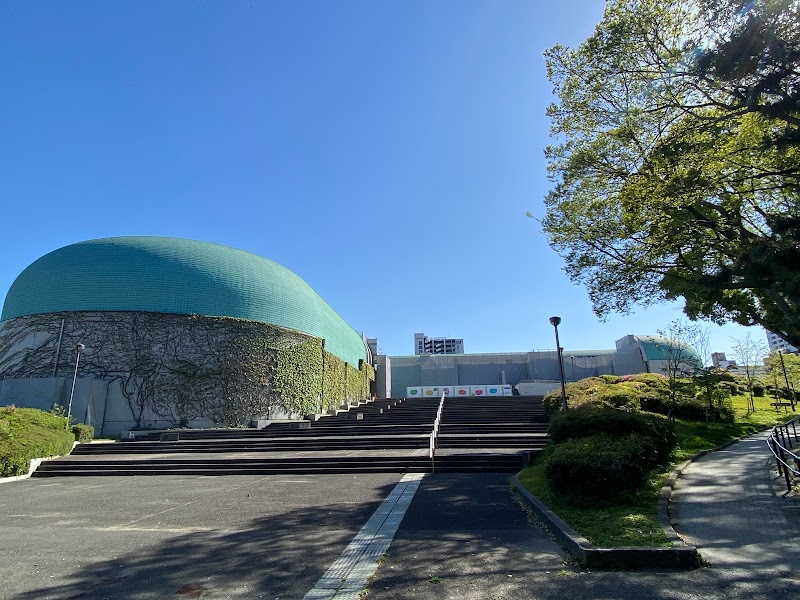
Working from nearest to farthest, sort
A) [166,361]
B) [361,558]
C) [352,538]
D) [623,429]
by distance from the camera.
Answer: [361,558]
[352,538]
[623,429]
[166,361]

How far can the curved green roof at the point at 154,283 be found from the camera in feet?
83.2

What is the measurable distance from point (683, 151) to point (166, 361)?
24177 mm

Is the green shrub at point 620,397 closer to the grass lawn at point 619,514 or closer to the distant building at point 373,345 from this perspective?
the grass lawn at point 619,514

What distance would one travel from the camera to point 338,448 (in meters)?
17.5

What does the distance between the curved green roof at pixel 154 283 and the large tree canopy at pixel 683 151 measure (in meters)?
18.3

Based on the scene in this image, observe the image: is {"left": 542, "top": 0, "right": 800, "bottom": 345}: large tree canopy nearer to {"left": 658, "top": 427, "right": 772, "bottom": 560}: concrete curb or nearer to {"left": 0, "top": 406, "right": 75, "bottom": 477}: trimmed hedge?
{"left": 658, "top": 427, "right": 772, "bottom": 560}: concrete curb

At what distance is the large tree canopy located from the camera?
7.10 meters

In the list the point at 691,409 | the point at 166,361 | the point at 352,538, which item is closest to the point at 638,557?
the point at 352,538

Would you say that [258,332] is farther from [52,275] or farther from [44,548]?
[44,548]

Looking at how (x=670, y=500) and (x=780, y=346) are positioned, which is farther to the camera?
(x=780, y=346)

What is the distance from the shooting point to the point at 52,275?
26.1 metres

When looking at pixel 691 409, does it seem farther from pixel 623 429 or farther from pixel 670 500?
pixel 670 500

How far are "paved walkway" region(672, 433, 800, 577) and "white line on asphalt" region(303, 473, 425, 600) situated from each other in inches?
132

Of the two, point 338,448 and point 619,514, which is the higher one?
point 338,448
